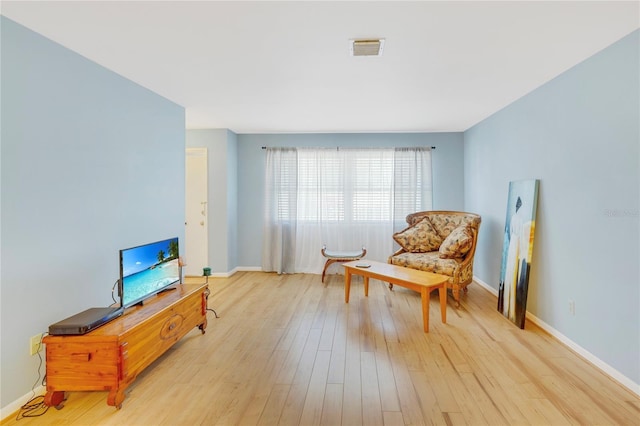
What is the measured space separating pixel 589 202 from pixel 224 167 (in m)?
4.42

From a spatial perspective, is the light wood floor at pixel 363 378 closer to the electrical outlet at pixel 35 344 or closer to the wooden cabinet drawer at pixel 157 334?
the wooden cabinet drawer at pixel 157 334

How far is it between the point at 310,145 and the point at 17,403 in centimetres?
438

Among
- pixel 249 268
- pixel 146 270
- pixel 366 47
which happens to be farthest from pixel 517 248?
pixel 249 268

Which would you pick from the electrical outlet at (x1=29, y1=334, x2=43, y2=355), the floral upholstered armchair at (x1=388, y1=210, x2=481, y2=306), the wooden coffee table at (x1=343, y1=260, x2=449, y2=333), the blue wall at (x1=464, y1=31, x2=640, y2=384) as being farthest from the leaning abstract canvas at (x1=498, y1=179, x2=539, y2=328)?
the electrical outlet at (x1=29, y1=334, x2=43, y2=355)

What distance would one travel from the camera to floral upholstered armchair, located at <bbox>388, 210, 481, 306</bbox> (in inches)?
142

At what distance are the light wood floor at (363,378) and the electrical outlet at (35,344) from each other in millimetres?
379

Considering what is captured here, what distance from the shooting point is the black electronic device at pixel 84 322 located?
180cm

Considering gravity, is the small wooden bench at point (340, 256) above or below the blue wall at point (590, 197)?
below

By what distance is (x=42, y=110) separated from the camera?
197cm

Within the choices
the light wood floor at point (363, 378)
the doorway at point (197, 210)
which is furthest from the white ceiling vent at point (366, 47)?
the doorway at point (197, 210)

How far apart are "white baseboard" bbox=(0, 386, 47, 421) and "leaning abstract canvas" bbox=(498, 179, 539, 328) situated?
3.95 meters

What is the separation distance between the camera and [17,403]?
1.83 meters

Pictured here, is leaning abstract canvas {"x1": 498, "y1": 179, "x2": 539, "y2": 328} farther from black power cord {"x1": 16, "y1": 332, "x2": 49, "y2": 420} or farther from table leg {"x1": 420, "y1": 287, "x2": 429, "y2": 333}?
black power cord {"x1": 16, "y1": 332, "x2": 49, "y2": 420}

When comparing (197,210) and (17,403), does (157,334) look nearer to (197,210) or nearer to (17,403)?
(17,403)
